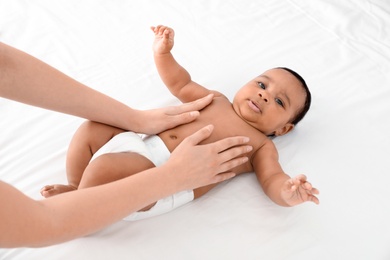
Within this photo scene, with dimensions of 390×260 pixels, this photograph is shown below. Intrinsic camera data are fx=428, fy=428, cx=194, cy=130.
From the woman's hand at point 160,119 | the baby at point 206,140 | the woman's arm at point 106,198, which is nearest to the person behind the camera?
the woman's arm at point 106,198

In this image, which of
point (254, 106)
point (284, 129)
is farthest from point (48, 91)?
point (284, 129)

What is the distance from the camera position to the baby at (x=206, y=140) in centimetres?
112

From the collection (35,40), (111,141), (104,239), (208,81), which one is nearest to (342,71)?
(208,81)

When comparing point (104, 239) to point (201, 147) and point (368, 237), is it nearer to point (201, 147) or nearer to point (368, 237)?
point (201, 147)

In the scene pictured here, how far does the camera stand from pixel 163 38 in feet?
4.45

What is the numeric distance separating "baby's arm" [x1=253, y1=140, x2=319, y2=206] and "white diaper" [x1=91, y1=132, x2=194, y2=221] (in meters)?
0.22

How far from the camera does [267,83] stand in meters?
1.36

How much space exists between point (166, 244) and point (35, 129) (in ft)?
1.97

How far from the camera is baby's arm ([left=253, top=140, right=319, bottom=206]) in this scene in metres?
1.06

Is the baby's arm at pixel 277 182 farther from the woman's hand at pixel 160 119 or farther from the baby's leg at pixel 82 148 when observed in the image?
the baby's leg at pixel 82 148

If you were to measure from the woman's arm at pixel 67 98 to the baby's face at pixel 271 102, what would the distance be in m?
0.13

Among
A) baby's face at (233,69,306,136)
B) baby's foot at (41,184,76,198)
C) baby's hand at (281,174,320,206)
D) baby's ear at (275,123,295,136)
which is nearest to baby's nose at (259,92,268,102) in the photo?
baby's face at (233,69,306,136)

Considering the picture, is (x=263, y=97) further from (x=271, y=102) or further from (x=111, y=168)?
(x=111, y=168)

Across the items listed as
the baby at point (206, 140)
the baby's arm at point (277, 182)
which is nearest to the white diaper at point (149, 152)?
the baby at point (206, 140)
